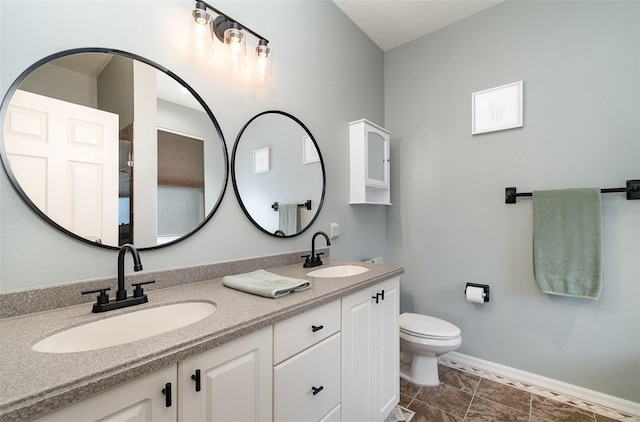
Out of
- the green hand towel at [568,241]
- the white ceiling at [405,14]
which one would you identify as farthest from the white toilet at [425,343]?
the white ceiling at [405,14]

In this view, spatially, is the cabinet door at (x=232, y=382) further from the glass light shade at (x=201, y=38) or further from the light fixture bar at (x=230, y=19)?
the light fixture bar at (x=230, y=19)

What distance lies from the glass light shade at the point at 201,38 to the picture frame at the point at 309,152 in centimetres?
76

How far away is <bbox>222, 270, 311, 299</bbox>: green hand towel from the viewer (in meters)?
1.04

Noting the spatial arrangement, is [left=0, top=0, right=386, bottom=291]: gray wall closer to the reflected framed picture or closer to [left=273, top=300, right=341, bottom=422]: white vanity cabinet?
the reflected framed picture

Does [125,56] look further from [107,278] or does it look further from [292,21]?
[292,21]

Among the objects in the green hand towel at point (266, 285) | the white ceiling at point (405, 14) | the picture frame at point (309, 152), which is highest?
the white ceiling at point (405, 14)

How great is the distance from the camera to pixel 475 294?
209cm

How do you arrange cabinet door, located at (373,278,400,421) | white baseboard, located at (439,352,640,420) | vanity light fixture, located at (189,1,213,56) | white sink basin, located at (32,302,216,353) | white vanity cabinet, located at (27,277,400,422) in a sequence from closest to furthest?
white vanity cabinet, located at (27,277,400,422) < white sink basin, located at (32,302,216,353) < vanity light fixture, located at (189,1,213,56) < cabinet door, located at (373,278,400,421) < white baseboard, located at (439,352,640,420)

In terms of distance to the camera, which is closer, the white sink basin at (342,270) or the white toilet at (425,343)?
the white sink basin at (342,270)

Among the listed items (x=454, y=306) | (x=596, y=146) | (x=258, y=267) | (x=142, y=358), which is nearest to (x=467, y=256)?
(x=454, y=306)

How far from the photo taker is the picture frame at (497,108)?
80.0 inches

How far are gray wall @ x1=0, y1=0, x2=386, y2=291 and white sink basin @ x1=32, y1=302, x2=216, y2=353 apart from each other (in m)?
0.23

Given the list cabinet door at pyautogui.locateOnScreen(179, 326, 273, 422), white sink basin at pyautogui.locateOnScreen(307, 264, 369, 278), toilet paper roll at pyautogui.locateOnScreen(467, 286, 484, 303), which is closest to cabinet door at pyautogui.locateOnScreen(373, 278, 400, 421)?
white sink basin at pyautogui.locateOnScreen(307, 264, 369, 278)

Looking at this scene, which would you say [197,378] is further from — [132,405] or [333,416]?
[333,416]
